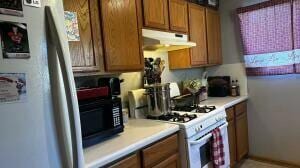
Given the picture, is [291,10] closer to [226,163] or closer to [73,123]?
[226,163]

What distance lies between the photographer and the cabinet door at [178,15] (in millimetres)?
2320

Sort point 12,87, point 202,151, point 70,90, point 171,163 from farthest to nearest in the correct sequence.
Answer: point 202,151
point 171,163
point 70,90
point 12,87

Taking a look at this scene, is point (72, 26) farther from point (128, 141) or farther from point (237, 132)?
point (237, 132)

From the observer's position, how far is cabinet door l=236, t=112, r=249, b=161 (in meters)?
2.81

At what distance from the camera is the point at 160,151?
1634mm

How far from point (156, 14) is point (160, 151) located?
124 centimetres

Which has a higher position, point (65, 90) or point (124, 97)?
point (65, 90)

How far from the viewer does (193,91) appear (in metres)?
2.68

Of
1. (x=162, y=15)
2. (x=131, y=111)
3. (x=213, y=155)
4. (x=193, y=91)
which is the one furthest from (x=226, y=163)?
(x=162, y=15)

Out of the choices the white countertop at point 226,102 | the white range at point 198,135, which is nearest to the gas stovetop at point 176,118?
the white range at point 198,135

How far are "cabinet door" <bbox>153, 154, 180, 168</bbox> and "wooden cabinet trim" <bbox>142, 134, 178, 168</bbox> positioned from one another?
24 mm

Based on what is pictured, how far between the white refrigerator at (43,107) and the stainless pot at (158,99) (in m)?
1.22

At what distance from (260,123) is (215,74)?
903 millimetres

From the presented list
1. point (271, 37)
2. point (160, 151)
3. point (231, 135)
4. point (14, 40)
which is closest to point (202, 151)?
point (160, 151)
